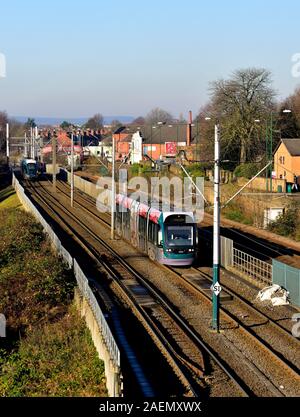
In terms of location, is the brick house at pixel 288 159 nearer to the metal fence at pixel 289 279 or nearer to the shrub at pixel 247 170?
the shrub at pixel 247 170

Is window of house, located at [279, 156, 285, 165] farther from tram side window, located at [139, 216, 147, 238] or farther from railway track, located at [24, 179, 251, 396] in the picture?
railway track, located at [24, 179, 251, 396]

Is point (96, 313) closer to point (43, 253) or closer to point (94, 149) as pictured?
point (43, 253)

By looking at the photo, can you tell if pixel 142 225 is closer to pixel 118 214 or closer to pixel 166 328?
pixel 118 214

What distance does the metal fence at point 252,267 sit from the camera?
28.9 metres

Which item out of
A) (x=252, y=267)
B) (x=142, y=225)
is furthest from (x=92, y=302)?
(x=142, y=225)

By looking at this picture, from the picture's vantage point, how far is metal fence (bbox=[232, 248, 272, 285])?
28.9 metres

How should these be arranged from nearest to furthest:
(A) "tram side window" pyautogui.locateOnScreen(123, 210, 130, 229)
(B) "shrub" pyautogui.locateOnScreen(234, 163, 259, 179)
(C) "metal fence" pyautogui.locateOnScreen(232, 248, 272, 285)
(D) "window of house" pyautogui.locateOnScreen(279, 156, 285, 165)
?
(C) "metal fence" pyautogui.locateOnScreen(232, 248, 272, 285)
(A) "tram side window" pyautogui.locateOnScreen(123, 210, 130, 229)
(B) "shrub" pyautogui.locateOnScreen(234, 163, 259, 179)
(D) "window of house" pyautogui.locateOnScreen(279, 156, 285, 165)

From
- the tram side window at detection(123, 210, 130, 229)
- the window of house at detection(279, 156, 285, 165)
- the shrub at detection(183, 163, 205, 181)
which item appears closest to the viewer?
the tram side window at detection(123, 210, 130, 229)

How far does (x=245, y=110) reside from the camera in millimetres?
68312

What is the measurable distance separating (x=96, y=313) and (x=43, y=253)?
1505 centimetres

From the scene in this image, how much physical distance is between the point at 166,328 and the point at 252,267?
33.9 ft

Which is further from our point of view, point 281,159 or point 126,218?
point 281,159

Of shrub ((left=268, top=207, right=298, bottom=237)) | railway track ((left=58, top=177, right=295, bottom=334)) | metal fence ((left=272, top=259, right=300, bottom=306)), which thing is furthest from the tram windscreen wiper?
shrub ((left=268, top=207, right=298, bottom=237))

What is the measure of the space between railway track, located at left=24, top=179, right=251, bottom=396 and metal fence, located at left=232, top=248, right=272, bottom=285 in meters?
4.49
